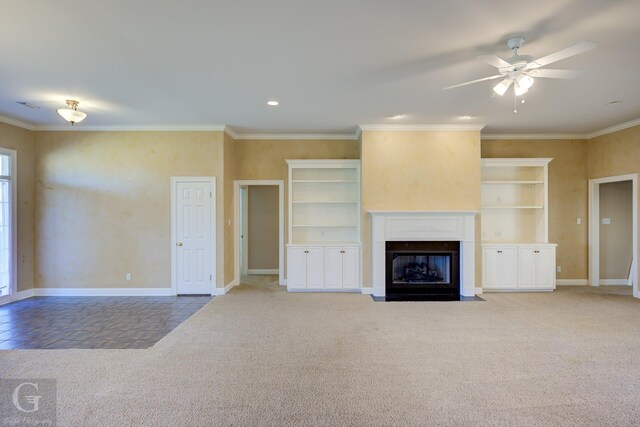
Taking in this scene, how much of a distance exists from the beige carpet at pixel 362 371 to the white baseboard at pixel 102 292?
1630mm

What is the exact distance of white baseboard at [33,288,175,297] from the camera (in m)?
5.91

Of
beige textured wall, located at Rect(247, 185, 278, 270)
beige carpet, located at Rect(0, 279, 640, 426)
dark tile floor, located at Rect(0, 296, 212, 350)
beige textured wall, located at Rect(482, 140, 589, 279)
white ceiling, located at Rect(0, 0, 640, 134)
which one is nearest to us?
beige carpet, located at Rect(0, 279, 640, 426)

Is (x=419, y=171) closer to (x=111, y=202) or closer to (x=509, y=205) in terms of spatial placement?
(x=509, y=205)

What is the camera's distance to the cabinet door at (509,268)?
5.96 meters

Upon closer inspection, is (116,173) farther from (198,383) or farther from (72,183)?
(198,383)

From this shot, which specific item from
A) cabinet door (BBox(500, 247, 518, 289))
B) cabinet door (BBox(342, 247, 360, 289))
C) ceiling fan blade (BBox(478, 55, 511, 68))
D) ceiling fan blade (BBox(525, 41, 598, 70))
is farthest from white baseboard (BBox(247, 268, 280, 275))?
ceiling fan blade (BBox(525, 41, 598, 70))

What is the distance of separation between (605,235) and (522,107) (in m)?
3.75

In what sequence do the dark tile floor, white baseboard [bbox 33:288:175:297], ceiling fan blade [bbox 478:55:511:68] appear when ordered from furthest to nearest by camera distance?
white baseboard [bbox 33:288:175:297] < the dark tile floor < ceiling fan blade [bbox 478:55:511:68]

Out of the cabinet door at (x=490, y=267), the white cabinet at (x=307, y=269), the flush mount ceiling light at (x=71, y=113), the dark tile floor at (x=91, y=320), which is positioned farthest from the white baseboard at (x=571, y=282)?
the flush mount ceiling light at (x=71, y=113)

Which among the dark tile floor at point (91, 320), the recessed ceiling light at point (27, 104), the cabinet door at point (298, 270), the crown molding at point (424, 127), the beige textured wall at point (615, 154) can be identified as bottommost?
the dark tile floor at point (91, 320)

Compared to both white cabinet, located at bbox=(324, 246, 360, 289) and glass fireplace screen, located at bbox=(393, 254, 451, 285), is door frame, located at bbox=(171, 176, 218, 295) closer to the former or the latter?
white cabinet, located at bbox=(324, 246, 360, 289)

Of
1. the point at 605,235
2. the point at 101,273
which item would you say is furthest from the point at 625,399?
the point at 101,273

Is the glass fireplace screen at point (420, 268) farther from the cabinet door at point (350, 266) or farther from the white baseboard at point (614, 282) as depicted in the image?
the white baseboard at point (614, 282)

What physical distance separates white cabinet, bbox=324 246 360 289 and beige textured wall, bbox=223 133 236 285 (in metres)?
1.77
